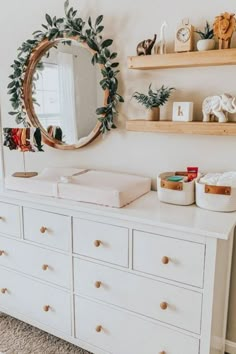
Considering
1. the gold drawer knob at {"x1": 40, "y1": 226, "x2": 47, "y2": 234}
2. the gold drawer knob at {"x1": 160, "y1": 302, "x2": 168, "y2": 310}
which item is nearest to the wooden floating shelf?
the gold drawer knob at {"x1": 40, "y1": 226, "x2": 47, "y2": 234}

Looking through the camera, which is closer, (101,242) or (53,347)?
(101,242)

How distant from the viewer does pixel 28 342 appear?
6.52 feet

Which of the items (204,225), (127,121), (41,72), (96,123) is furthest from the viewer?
(41,72)

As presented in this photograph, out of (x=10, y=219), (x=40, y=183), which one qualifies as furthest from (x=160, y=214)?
(x=10, y=219)

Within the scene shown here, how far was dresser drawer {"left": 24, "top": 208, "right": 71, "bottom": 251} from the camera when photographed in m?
1.75

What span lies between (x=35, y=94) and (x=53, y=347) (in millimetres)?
1571

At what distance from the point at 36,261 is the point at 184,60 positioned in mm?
1319

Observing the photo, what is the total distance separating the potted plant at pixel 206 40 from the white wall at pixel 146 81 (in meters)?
0.07

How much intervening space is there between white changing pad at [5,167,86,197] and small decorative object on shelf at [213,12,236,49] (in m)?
1.07

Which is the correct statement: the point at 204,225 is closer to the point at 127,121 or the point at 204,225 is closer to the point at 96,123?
the point at 127,121

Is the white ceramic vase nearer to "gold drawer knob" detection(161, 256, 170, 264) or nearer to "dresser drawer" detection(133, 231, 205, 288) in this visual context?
"dresser drawer" detection(133, 231, 205, 288)

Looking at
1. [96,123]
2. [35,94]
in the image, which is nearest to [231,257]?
[96,123]

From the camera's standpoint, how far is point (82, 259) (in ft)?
5.64

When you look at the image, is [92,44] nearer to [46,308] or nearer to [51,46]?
[51,46]
